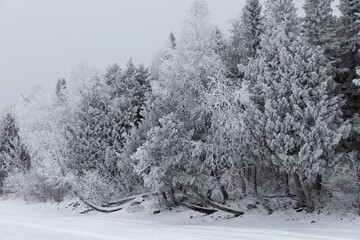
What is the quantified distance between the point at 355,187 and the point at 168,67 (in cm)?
1133

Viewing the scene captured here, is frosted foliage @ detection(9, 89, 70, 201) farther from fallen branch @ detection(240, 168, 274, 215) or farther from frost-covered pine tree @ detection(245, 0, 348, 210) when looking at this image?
frost-covered pine tree @ detection(245, 0, 348, 210)

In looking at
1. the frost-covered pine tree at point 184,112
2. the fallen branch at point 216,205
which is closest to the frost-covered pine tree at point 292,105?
the frost-covered pine tree at point 184,112

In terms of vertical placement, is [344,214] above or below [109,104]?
below

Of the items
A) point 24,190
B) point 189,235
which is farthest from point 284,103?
point 24,190

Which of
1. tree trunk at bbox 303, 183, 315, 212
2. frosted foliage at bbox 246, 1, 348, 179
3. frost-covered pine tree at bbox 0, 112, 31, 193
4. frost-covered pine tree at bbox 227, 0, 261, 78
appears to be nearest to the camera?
frosted foliage at bbox 246, 1, 348, 179

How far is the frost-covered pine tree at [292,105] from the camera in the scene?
15.9 m

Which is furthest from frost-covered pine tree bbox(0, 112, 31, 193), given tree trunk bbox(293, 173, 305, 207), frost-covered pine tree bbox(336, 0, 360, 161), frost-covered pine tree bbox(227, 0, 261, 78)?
frost-covered pine tree bbox(336, 0, 360, 161)

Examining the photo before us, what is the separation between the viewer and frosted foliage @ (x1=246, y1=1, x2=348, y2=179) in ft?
52.2

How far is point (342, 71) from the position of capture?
2031 cm

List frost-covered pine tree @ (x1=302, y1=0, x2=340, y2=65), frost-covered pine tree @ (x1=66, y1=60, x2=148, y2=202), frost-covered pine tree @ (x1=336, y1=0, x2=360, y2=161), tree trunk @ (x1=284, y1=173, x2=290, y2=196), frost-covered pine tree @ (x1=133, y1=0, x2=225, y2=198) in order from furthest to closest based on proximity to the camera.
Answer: frost-covered pine tree @ (x1=66, y1=60, x2=148, y2=202) → frost-covered pine tree @ (x1=336, y1=0, x2=360, y2=161) → frost-covered pine tree @ (x1=302, y1=0, x2=340, y2=65) → tree trunk @ (x1=284, y1=173, x2=290, y2=196) → frost-covered pine tree @ (x1=133, y1=0, x2=225, y2=198)

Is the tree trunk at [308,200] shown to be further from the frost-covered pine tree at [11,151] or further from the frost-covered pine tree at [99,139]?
the frost-covered pine tree at [11,151]

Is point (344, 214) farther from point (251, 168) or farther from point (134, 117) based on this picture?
point (134, 117)

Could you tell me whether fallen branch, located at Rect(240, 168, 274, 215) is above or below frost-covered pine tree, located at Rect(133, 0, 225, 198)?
below

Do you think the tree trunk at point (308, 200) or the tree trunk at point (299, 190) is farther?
the tree trunk at point (299, 190)
